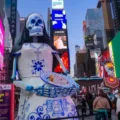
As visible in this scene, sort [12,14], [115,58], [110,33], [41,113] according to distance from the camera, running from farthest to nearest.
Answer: [110,33]
[12,14]
[115,58]
[41,113]

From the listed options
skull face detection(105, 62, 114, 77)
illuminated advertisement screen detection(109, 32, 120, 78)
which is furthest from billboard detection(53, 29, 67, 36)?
illuminated advertisement screen detection(109, 32, 120, 78)

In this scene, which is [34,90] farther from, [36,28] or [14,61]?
[36,28]

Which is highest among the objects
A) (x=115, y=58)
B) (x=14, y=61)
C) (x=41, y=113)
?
(x=115, y=58)

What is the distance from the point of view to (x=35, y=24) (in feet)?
17.8

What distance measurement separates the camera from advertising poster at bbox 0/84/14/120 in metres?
7.97

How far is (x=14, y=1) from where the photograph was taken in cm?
5453

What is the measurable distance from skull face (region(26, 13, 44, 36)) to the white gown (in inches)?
10.3

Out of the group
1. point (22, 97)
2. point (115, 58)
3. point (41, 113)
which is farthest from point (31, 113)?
point (115, 58)

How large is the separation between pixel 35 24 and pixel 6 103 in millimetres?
3646

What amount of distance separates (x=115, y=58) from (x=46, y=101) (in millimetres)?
37851

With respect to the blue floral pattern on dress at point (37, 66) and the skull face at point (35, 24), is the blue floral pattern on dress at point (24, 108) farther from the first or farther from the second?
the skull face at point (35, 24)

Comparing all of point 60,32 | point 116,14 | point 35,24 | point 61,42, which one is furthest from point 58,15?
point 116,14

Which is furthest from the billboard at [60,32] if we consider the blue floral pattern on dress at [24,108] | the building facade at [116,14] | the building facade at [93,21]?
the building facade at [93,21]

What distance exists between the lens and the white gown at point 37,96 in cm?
469
